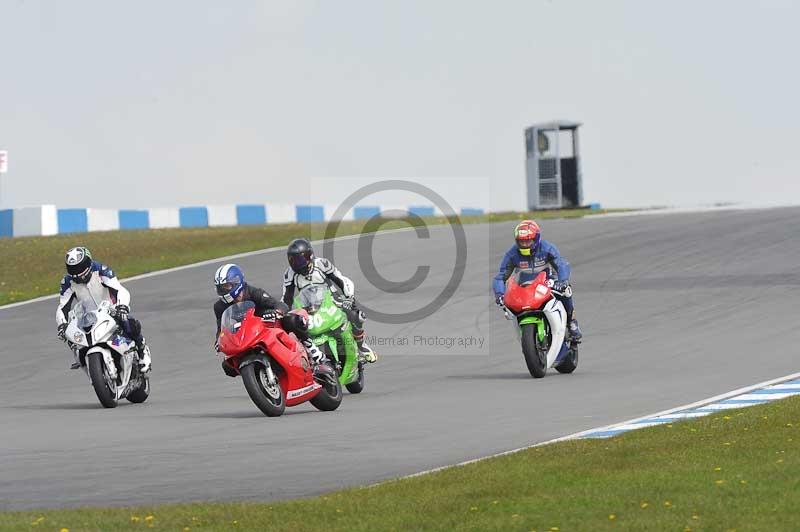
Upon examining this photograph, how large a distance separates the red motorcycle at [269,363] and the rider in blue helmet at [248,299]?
0.07 meters

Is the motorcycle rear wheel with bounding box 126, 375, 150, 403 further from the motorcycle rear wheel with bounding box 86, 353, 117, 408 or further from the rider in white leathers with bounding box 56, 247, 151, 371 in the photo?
the motorcycle rear wheel with bounding box 86, 353, 117, 408

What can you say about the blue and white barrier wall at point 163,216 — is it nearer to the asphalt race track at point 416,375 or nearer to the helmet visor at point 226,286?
the asphalt race track at point 416,375

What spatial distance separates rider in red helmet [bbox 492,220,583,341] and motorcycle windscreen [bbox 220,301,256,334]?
4.27 m

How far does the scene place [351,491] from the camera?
9.36 m

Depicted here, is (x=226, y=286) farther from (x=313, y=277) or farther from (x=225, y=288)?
(x=313, y=277)

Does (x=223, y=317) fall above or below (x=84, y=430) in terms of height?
above

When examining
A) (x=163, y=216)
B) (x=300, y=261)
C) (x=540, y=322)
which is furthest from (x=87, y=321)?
(x=163, y=216)

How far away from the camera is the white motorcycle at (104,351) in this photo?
1625 cm

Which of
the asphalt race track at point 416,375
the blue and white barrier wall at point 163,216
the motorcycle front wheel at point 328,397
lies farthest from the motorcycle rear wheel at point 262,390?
the blue and white barrier wall at point 163,216

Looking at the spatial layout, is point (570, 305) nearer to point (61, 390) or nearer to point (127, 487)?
point (61, 390)

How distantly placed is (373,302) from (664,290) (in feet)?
16.6

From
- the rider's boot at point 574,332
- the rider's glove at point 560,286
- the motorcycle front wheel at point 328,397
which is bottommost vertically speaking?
the motorcycle front wheel at point 328,397

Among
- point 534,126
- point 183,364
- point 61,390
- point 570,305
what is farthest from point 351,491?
point 534,126

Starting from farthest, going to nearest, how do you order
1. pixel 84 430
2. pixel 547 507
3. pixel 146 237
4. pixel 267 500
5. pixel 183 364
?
pixel 146 237 < pixel 183 364 < pixel 84 430 < pixel 267 500 < pixel 547 507
